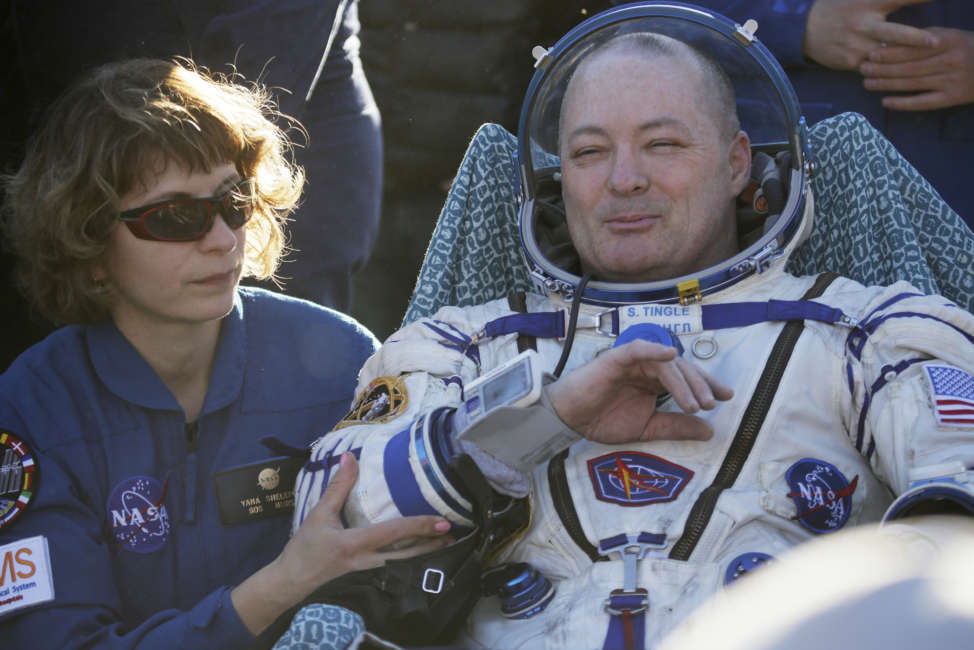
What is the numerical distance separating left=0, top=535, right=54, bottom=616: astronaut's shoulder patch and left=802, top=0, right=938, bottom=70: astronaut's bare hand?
208cm

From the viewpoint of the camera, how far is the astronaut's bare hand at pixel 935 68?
9.21 feet

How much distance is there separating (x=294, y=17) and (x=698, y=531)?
1.76 meters

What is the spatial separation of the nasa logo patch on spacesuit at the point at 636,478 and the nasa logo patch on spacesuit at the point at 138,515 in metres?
0.80

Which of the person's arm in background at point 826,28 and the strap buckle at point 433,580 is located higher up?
the person's arm in background at point 826,28

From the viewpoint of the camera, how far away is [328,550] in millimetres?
1919

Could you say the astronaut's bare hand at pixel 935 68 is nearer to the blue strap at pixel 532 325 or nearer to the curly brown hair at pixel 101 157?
the blue strap at pixel 532 325

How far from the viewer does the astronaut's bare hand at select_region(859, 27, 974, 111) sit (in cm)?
281

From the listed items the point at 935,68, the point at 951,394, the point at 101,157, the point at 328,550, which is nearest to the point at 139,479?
the point at 328,550

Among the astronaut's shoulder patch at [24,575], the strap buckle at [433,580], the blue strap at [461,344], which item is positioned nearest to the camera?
the strap buckle at [433,580]

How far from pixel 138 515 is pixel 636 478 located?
908 millimetres

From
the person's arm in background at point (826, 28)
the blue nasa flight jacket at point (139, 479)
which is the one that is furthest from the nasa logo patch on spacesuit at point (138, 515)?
the person's arm in background at point (826, 28)

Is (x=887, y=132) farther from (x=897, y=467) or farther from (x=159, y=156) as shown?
(x=159, y=156)

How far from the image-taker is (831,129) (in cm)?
259

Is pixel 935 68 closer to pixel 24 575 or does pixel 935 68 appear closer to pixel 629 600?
pixel 629 600
